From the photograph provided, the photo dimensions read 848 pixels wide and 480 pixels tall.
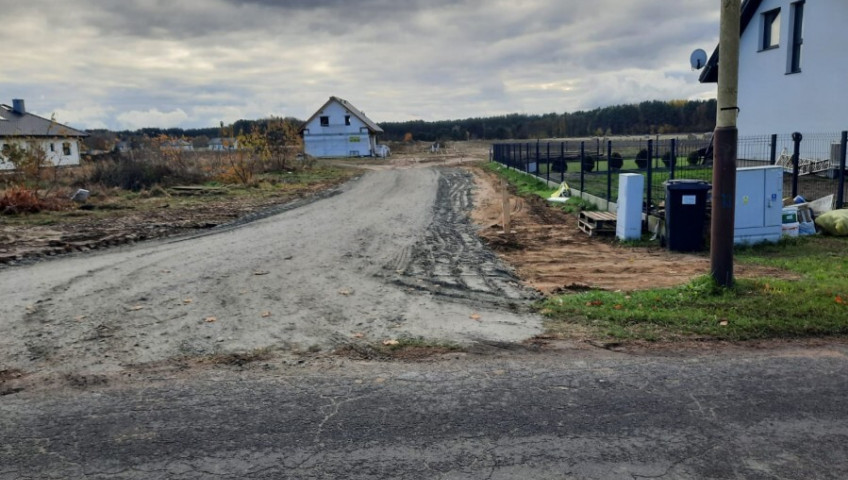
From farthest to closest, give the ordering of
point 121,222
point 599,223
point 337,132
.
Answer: point 337,132 → point 121,222 → point 599,223

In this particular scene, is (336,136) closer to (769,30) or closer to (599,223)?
(769,30)

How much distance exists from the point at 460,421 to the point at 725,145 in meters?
4.84

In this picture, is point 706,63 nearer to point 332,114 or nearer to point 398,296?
point 398,296

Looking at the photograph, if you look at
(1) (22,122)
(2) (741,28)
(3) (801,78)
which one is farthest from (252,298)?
(1) (22,122)

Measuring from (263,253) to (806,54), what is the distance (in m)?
20.1

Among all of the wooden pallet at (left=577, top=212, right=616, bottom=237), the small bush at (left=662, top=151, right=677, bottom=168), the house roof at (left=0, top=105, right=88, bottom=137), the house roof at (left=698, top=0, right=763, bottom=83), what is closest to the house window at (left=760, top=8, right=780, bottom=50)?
the house roof at (left=698, top=0, right=763, bottom=83)

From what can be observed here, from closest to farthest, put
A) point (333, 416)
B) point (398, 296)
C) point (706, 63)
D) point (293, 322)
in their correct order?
point (333, 416) → point (293, 322) → point (398, 296) → point (706, 63)

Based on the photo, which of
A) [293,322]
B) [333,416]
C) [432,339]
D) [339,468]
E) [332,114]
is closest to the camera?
[339,468]

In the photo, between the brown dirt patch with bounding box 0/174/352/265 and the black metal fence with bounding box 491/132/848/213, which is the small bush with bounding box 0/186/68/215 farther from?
the black metal fence with bounding box 491/132/848/213

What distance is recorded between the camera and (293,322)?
6789 mm

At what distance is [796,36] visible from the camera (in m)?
21.7

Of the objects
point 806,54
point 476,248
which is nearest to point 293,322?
point 476,248

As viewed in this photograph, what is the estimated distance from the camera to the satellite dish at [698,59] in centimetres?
2555

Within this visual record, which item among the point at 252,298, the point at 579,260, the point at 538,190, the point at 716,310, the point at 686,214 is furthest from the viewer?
the point at 538,190
